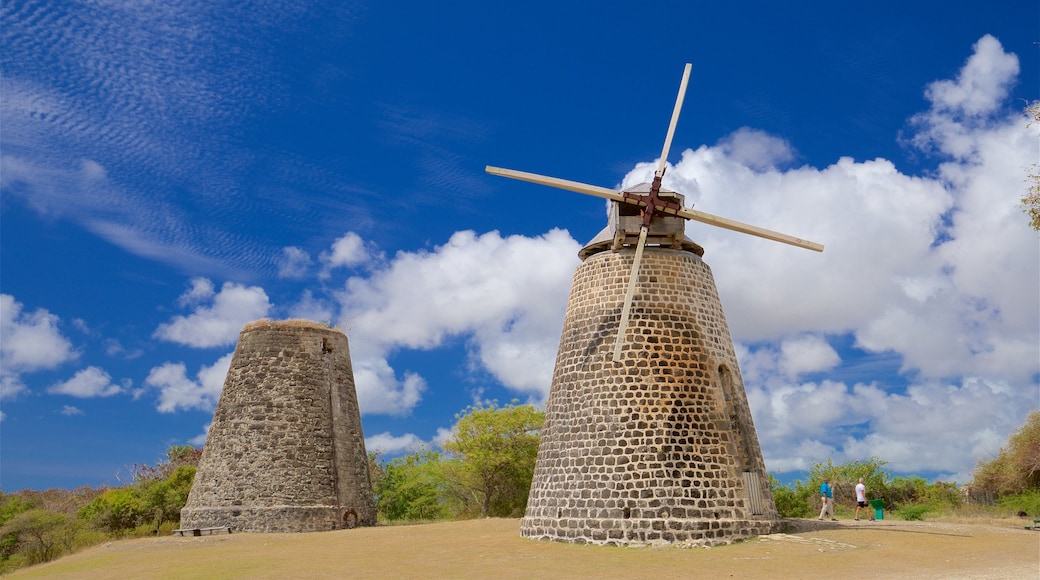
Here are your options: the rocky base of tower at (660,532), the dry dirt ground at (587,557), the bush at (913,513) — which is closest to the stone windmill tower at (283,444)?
the dry dirt ground at (587,557)

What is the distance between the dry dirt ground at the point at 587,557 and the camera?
12.7 meters

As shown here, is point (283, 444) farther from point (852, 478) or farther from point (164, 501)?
point (852, 478)

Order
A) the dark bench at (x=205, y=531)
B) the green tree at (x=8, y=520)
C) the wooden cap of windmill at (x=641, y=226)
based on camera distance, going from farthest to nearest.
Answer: the green tree at (x=8, y=520) < the dark bench at (x=205, y=531) < the wooden cap of windmill at (x=641, y=226)

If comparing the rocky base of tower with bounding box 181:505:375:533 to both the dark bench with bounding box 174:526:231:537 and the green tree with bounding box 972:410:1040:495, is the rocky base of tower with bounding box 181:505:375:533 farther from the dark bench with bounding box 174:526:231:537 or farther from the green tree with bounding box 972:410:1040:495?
the green tree with bounding box 972:410:1040:495

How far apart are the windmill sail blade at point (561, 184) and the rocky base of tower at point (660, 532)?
7826 mm

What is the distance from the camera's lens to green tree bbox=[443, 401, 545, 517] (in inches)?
1240

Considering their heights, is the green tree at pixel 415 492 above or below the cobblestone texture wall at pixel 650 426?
below

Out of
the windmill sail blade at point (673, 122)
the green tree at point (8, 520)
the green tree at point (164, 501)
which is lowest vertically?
the green tree at point (8, 520)

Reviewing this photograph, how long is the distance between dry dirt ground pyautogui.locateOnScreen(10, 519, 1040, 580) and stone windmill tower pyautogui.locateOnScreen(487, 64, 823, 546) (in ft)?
2.26

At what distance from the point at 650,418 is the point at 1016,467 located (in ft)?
71.2

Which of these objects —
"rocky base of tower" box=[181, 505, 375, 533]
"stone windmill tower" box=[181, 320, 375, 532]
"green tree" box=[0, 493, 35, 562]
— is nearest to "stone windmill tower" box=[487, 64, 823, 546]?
"rocky base of tower" box=[181, 505, 375, 533]

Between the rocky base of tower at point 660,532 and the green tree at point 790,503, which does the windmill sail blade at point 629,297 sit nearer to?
the rocky base of tower at point 660,532

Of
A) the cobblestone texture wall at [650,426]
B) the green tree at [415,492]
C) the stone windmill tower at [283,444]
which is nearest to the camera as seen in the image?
the cobblestone texture wall at [650,426]

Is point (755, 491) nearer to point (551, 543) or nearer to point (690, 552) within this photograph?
point (690, 552)
